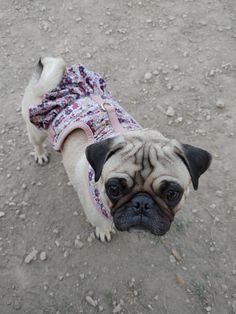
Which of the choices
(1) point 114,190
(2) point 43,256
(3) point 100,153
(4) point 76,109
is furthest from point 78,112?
(2) point 43,256

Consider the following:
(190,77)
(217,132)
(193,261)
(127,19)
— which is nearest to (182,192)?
(193,261)

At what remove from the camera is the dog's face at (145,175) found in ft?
7.47

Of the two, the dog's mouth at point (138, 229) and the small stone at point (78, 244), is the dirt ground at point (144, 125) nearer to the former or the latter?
the small stone at point (78, 244)

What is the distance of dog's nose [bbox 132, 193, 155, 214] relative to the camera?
Result: 7.51 ft

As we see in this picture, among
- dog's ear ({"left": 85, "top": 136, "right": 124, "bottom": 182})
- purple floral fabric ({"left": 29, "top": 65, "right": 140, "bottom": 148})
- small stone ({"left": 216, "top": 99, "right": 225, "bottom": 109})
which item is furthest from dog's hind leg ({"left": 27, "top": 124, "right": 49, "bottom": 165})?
small stone ({"left": 216, "top": 99, "right": 225, "bottom": 109})

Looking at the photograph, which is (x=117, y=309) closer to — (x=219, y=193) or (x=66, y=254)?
(x=66, y=254)

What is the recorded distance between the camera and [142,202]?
2.29 m

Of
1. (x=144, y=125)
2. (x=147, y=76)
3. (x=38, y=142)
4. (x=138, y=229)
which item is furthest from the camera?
(x=147, y=76)

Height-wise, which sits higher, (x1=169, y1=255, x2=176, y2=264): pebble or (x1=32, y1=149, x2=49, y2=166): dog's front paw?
(x1=32, y1=149, x2=49, y2=166): dog's front paw

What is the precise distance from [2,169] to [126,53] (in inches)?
74.0

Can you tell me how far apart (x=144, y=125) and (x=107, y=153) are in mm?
1691

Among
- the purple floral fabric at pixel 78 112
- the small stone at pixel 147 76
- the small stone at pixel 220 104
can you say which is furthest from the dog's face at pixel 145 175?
the small stone at pixel 147 76

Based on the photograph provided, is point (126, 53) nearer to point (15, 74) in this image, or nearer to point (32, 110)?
point (15, 74)

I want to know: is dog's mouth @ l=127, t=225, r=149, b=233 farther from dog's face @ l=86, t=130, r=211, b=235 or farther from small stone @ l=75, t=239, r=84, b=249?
small stone @ l=75, t=239, r=84, b=249
